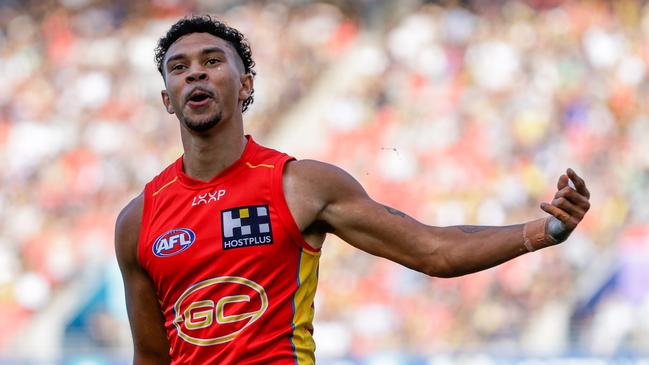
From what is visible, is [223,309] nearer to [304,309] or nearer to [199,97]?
[304,309]

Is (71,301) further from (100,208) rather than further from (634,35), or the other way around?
(634,35)

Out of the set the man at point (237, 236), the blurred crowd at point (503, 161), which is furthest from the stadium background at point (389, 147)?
the man at point (237, 236)

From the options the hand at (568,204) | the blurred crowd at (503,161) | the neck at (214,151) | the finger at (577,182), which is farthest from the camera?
the blurred crowd at (503,161)

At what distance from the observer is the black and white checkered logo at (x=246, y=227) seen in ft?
13.1

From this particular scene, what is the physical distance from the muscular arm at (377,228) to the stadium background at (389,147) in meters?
6.96

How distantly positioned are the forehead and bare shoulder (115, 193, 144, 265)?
0.63m

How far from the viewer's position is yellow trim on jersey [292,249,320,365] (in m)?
3.99

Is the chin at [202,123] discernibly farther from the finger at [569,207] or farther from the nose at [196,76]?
the finger at [569,207]

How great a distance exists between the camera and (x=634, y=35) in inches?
529

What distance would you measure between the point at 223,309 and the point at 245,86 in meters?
1.03

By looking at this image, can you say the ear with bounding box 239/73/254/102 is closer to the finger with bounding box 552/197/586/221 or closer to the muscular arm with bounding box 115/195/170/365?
the muscular arm with bounding box 115/195/170/365

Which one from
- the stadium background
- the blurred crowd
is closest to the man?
the stadium background

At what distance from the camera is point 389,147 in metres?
12.4

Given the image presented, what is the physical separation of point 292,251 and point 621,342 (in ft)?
26.3
